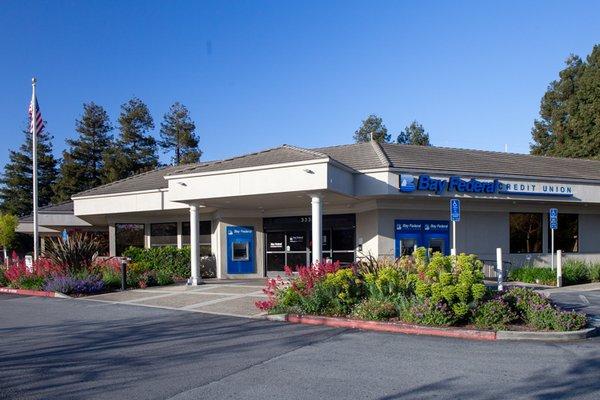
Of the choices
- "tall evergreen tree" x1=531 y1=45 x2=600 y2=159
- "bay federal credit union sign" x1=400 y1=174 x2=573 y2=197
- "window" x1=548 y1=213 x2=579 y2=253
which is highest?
"tall evergreen tree" x1=531 y1=45 x2=600 y2=159

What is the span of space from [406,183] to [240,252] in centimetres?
832

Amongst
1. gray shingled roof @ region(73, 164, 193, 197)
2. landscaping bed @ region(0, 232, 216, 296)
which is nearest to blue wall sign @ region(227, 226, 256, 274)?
landscaping bed @ region(0, 232, 216, 296)

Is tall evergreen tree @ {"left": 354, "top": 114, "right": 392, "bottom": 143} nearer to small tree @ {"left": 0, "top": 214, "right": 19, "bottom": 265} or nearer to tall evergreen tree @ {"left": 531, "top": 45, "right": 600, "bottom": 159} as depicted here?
tall evergreen tree @ {"left": 531, "top": 45, "right": 600, "bottom": 159}

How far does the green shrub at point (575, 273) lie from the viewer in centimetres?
2129

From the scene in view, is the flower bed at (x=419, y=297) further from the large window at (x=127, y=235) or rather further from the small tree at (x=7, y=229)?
the small tree at (x=7, y=229)

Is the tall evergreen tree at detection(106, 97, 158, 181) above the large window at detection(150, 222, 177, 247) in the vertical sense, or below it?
above

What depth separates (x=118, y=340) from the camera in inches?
409

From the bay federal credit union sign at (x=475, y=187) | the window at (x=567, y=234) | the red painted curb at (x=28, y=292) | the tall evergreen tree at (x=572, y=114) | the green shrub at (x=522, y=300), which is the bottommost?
the red painted curb at (x=28, y=292)

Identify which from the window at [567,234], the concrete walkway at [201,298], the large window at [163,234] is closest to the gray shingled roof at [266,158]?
the concrete walkway at [201,298]

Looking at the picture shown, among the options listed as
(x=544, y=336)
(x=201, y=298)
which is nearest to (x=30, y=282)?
(x=201, y=298)

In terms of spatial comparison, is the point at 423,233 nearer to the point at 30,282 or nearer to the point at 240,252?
the point at 240,252

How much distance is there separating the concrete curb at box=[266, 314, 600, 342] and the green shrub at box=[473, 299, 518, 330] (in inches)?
17.8

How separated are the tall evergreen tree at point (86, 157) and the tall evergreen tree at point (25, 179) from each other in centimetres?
450

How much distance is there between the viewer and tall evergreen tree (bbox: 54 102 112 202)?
63.8 meters
